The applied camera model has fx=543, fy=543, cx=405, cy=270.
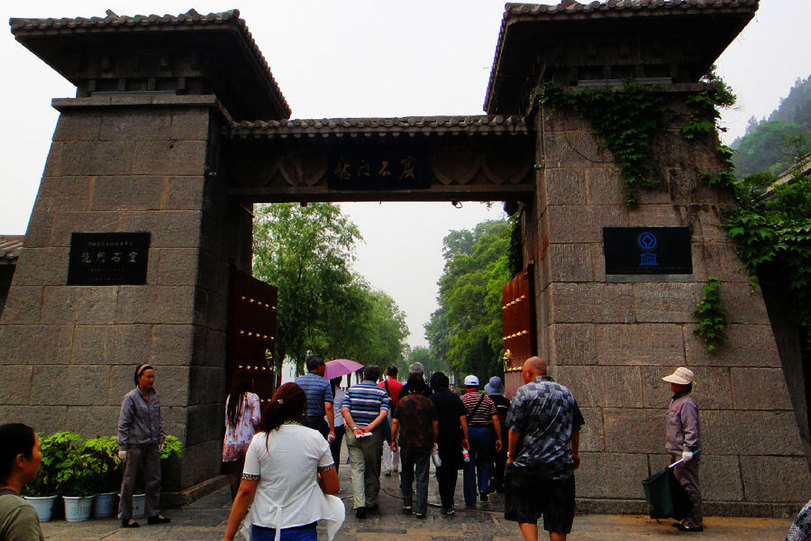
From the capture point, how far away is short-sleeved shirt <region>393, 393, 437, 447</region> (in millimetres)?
6148

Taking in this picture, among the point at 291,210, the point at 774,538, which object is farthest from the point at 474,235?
the point at 774,538

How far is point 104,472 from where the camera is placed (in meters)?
6.09

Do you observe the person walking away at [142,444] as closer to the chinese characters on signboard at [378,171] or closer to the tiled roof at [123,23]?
the chinese characters on signboard at [378,171]

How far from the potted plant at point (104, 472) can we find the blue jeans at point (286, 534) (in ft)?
13.8

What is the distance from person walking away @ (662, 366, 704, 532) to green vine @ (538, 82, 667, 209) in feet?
8.65

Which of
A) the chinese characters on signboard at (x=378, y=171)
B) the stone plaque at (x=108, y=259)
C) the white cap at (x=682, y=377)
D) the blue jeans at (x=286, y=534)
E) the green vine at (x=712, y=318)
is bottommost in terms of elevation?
the blue jeans at (x=286, y=534)

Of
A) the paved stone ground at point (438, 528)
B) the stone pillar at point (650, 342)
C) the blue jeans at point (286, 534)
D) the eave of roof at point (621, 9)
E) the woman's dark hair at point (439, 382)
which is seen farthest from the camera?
the eave of roof at point (621, 9)

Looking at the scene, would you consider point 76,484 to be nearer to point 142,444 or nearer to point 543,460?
point 142,444

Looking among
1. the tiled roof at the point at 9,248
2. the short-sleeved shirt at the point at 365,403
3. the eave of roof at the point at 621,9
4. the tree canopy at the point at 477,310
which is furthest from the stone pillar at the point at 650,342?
the tree canopy at the point at 477,310

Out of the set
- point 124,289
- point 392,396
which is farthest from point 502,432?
point 124,289

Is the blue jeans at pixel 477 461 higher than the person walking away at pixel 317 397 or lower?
lower

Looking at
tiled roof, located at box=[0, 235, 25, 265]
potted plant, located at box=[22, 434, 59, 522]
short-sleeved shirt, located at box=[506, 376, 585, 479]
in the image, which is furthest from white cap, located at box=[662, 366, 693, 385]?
tiled roof, located at box=[0, 235, 25, 265]

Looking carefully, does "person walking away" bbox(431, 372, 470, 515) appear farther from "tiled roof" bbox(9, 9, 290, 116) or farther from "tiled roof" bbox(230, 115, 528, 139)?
"tiled roof" bbox(9, 9, 290, 116)

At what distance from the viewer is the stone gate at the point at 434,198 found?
21.6 ft
